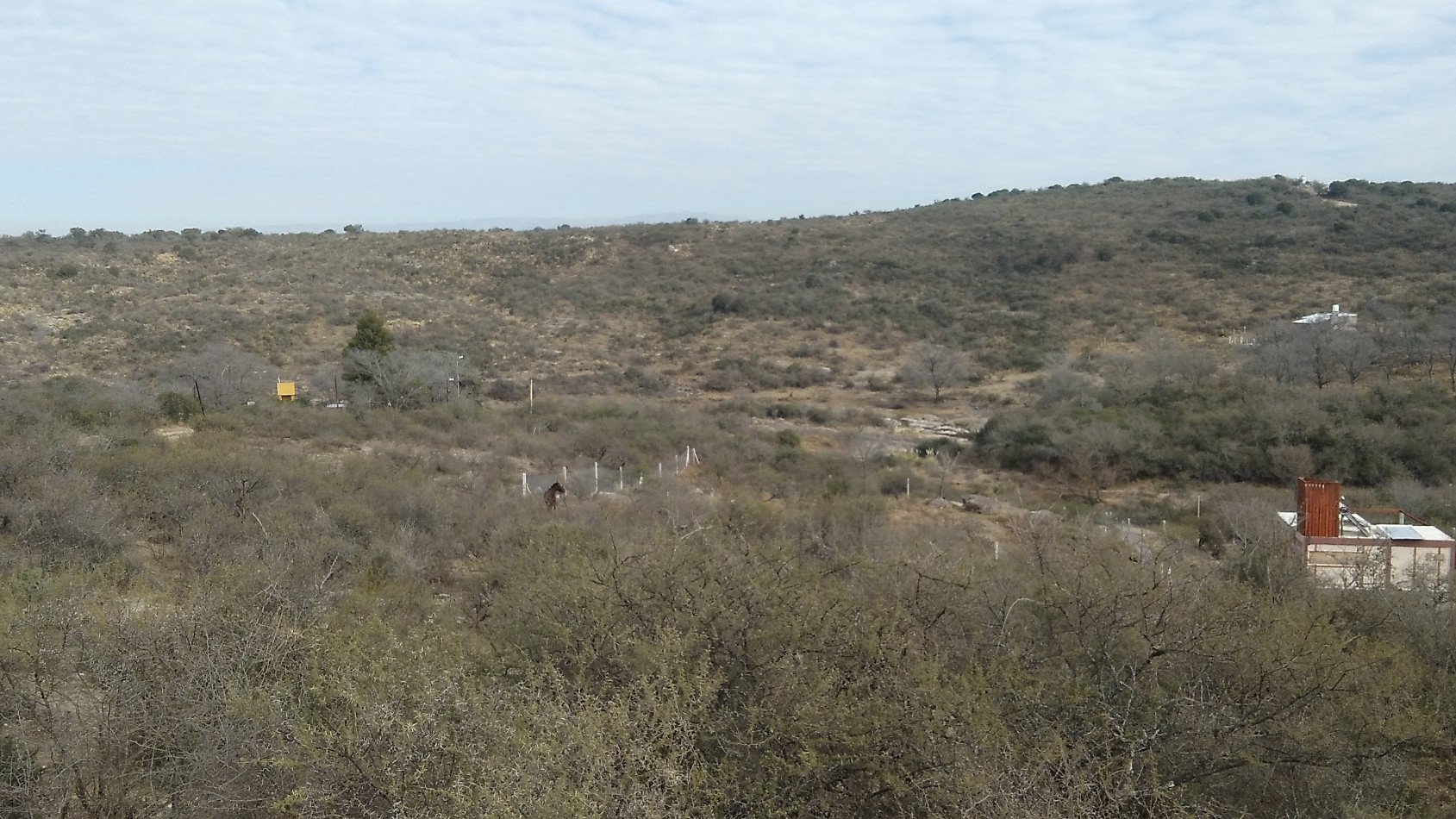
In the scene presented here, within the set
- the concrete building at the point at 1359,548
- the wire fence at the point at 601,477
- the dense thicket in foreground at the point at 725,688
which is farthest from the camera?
the wire fence at the point at 601,477

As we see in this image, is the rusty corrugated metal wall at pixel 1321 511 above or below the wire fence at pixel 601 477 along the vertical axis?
above

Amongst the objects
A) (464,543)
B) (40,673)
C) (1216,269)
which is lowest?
(464,543)

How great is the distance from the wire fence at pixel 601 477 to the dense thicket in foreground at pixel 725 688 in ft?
21.7

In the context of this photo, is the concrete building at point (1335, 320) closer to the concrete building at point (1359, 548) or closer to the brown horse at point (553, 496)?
the concrete building at point (1359, 548)

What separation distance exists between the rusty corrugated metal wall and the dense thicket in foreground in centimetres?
300

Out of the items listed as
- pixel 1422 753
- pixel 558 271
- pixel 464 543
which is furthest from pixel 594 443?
pixel 558 271

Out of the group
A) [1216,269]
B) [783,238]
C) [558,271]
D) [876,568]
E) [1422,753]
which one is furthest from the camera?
[783,238]

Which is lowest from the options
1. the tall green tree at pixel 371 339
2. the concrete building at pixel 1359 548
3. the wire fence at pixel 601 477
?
the wire fence at pixel 601 477

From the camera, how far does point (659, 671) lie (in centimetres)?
550

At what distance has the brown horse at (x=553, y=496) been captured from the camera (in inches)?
519

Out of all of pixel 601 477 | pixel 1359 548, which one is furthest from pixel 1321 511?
pixel 601 477

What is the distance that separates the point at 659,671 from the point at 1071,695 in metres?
2.42

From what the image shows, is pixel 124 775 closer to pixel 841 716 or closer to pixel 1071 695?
pixel 841 716

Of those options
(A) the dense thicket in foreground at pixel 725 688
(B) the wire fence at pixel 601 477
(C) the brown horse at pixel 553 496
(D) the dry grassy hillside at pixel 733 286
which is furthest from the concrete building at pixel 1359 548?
(D) the dry grassy hillside at pixel 733 286
